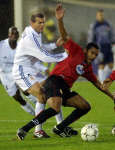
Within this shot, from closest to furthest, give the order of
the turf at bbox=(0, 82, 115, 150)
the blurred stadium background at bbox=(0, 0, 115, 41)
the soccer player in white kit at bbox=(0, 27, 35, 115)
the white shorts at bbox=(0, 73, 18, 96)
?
the turf at bbox=(0, 82, 115, 150) < the white shorts at bbox=(0, 73, 18, 96) < the soccer player in white kit at bbox=(0, 27, 35, 115) < the blurred stadium background at bbox=(0, 0, 115, 41)

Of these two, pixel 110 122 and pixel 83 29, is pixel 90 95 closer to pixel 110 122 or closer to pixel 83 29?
pixel 110 122

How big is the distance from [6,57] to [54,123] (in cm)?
205

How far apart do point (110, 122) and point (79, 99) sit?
2135 mm

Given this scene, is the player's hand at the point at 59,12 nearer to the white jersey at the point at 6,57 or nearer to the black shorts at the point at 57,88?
the black shorts at the point at 57,88

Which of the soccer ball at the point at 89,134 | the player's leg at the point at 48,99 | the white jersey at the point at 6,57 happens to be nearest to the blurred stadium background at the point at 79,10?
the white jersey at the point at 6,57

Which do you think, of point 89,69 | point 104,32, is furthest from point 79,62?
point 104,32

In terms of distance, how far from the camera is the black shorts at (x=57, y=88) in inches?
373

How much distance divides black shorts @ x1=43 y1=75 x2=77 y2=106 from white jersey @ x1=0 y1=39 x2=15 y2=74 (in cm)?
328

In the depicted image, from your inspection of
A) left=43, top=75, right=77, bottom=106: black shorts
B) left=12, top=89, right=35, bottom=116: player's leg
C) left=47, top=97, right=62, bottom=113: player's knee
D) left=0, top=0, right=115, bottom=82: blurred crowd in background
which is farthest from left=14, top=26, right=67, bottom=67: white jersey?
left=0, top=0, right=115, bottom=82: blurred crowd in background

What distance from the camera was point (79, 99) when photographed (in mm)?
9820

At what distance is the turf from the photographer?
8875 mm

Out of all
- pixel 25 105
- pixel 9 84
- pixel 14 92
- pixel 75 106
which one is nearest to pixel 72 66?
pixel 75 106

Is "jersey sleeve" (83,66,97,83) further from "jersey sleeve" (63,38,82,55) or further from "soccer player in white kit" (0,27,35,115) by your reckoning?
"soccer player in white kit" (0,27,35,115)

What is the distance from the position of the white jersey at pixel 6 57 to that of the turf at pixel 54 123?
3.22ft
